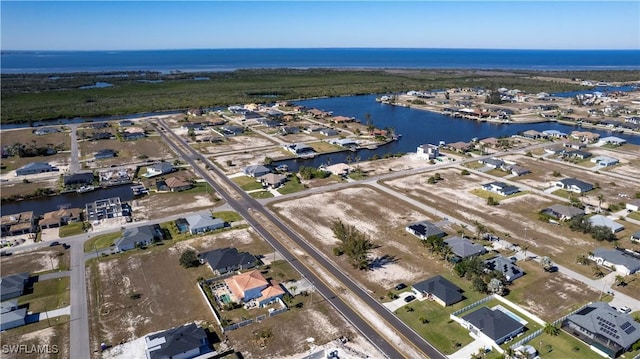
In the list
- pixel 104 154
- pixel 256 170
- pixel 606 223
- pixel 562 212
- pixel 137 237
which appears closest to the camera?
pixel 137 237

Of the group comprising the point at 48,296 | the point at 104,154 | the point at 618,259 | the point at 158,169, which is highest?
the point at 104,154

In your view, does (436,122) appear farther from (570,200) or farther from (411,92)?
(570,200)

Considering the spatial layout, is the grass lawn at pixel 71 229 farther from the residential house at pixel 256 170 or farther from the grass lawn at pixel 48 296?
the residential house at pixel 256 170

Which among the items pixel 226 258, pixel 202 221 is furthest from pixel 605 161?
pixel 202 221

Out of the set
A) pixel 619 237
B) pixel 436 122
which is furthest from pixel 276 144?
pixel 619 237

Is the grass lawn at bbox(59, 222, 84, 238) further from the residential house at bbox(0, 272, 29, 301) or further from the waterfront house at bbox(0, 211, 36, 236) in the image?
the residential house at bbox(0, 272, 29, 301)

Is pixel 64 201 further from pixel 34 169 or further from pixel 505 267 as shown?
pixel 505 267

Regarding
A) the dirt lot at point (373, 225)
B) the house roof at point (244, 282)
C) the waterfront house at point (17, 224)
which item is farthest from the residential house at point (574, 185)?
the waterfront house at point (17, 224)
